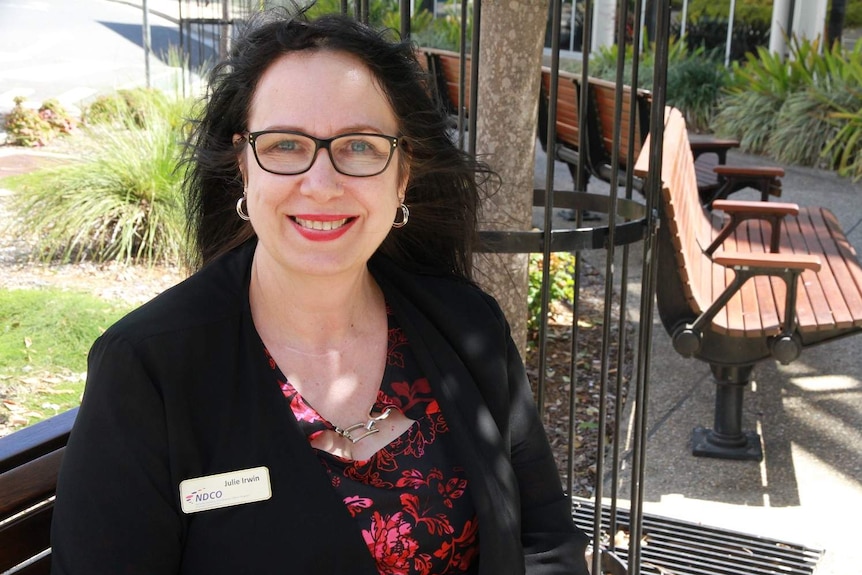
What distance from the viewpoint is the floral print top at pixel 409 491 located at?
179 centimetres

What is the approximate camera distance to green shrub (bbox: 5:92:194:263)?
240 inches

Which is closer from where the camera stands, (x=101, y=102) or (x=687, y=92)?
(x=101, y=102)

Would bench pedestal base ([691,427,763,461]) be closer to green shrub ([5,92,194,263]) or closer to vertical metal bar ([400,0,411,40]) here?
vertical metal bar ([400,0,411,40])

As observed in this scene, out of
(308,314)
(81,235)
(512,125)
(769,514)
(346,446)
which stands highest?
(512,125)

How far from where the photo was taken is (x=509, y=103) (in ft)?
9.63

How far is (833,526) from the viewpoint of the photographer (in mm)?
3641

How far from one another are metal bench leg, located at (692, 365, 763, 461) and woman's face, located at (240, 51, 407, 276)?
8.30ft

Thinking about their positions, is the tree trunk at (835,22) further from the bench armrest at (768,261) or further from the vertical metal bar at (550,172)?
the vertical metal bar at (550,172)

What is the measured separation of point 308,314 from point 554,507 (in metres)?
0.62

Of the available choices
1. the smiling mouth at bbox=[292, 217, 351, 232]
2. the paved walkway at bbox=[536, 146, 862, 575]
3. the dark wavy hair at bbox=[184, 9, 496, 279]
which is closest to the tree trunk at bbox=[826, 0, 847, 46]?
the paved walkway at bbox=[536, 146, 862, 575]

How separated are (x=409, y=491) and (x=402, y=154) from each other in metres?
0.65

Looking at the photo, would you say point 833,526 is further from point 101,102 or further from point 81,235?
point 101,102

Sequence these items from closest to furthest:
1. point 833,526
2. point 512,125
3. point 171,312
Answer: point 171,312, point 512,125, point 833,526

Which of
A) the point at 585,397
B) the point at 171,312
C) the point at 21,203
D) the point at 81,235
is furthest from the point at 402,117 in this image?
the point at 21,203
